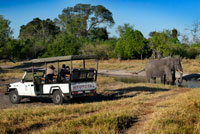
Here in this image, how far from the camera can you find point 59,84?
12.5 meters

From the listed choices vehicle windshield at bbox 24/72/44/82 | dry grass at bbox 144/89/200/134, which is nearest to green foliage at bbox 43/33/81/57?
vehicle windshield at bbox 24/72/44/82

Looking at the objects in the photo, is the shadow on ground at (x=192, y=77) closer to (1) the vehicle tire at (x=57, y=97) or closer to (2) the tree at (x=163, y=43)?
(2) the tree at (x=163, y=43)

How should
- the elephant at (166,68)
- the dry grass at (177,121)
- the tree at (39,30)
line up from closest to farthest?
the dry grass at (177,121) → the elephant at (166,68) → the tree at (39,30)

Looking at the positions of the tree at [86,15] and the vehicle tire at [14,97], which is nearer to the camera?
the vehicle tire at [14,97]

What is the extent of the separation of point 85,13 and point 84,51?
111 ft

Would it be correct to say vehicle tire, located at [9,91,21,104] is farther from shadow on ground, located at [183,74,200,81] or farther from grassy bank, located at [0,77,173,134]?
shadow on ground, located at [183,74,200,81]

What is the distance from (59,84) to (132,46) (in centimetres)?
3793

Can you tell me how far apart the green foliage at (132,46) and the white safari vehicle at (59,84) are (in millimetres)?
36047

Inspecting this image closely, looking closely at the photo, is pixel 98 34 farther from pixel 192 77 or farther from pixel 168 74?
pixel 168 74

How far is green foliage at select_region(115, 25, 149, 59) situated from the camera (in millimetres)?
48625

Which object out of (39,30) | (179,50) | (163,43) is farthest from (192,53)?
(39,30)

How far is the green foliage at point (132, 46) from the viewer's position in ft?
160

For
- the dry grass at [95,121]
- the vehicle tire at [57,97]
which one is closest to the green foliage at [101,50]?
the vehicle tire at [57,97]

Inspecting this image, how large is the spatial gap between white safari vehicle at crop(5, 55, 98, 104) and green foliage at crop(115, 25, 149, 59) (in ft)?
118
